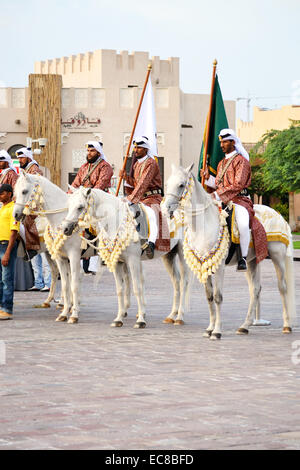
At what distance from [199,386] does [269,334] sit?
3.99 metres

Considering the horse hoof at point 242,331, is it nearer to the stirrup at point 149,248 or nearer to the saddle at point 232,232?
the saddle at point 232,232

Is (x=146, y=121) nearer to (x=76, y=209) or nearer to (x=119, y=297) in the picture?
(x=76, y=209)

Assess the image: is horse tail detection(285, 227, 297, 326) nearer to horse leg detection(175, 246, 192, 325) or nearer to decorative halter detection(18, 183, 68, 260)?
horse leg detection(175, 246, 192, 325)

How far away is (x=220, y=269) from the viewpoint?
38.2ft

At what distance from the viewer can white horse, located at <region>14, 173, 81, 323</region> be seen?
13.3 meters

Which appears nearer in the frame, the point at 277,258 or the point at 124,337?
the point at 124,337

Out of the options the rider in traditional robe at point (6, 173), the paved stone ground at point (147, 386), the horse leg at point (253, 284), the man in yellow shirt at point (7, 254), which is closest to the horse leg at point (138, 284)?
the paved stone ground at point (147, 386)

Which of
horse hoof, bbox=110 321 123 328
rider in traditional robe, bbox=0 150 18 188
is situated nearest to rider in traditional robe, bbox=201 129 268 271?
horse hoof, bbox=110 321 123 328

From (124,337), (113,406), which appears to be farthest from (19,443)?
(124,337)

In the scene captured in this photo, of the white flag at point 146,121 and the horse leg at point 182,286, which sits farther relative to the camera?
the white flag at point 146,121

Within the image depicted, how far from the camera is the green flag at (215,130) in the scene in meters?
13.6

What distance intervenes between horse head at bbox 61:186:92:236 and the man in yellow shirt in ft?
4.49

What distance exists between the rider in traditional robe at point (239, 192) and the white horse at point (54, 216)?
236 cm
